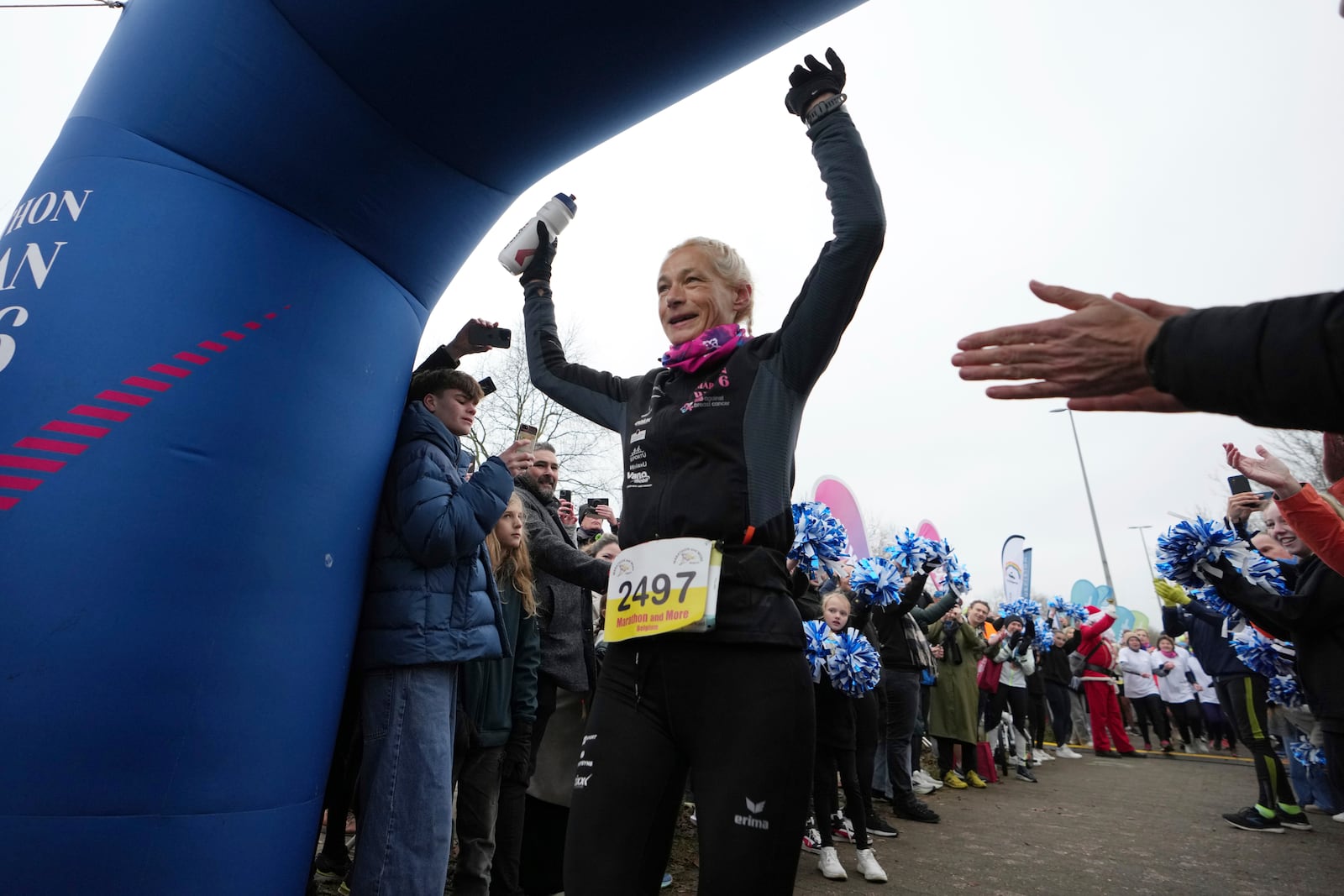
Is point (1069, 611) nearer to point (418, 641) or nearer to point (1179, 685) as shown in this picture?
point (1179, 685)

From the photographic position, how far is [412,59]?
2.37 m

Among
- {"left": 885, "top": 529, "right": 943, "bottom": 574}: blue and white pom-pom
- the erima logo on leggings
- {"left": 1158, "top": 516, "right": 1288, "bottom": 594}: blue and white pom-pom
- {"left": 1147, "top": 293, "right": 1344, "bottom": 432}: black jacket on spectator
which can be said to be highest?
{"left": 885, "top": 529, "right": 943, "bottom": 574}: blue and white pom-pom

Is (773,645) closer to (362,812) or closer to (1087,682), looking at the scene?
(362,812)

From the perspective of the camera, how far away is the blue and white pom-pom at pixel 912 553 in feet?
19.7

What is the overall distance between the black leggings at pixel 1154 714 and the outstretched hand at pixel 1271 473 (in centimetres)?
1236

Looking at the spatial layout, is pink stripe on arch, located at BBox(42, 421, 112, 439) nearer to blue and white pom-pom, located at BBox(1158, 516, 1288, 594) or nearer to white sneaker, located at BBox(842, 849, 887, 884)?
white sneaker, located at BBox(842, 849, 887, 884)

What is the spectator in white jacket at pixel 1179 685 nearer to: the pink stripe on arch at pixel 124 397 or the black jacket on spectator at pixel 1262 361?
the black jacket on spectator at pixel 1262 361

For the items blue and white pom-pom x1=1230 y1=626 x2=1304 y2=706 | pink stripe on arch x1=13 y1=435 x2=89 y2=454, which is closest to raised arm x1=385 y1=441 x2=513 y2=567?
pink stripe on arch x1=13 y1=435 x2=89 y2=454

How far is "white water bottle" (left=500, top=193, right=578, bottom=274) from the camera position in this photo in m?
2.99

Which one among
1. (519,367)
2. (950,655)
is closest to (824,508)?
(950,655)

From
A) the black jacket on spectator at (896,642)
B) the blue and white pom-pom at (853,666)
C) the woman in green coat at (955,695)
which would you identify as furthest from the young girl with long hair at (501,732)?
the woman in green coat at (955,695)

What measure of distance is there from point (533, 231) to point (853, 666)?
141 inches

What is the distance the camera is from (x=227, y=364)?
7.23 ft

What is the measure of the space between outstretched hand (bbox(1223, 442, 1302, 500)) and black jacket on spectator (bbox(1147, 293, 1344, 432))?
254 cm
